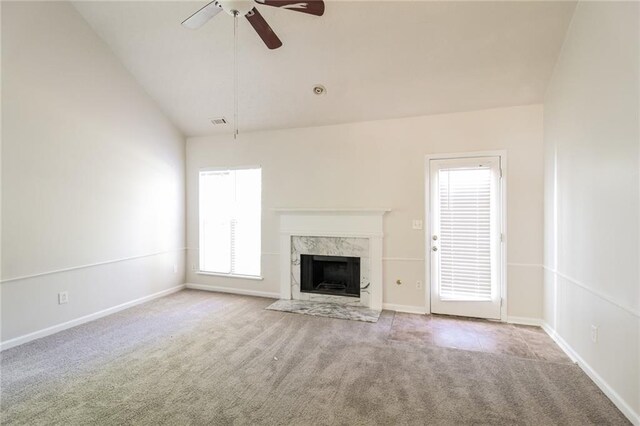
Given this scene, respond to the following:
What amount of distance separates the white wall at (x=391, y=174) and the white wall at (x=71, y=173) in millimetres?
955

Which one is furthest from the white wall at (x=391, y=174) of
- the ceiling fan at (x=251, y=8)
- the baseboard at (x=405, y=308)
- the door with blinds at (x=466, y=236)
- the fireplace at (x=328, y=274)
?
the ceiling fan at (x=251, y=8)

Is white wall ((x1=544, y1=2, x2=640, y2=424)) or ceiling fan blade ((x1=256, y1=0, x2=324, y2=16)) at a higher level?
ceiling fan blade ((x1=256, y1=0, x2=324, y2=16))

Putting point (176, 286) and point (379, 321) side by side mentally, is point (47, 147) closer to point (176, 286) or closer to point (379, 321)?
point (176, 286)

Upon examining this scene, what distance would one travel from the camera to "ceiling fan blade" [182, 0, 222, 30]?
6.87 ft

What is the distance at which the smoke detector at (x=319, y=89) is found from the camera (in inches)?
146

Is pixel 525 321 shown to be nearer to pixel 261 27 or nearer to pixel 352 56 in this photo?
pixel 352 56

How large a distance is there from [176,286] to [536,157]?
5570mm

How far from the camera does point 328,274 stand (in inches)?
177

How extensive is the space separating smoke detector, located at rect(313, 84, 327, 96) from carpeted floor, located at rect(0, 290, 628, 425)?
9.61ft

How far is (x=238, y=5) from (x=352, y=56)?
1.62m

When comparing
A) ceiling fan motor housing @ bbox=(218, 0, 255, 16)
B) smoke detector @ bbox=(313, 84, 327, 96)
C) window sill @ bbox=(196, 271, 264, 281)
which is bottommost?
window sill @ bbox=(196, 271, 264, 281)

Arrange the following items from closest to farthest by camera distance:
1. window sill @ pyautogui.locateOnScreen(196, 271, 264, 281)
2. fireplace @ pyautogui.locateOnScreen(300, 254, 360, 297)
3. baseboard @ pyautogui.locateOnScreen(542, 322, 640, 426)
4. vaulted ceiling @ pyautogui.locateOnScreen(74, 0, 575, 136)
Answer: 1. baseboard @ pyautogui.locateOnScreen(542, 322, 640, 426)
2. vaulted ceiling @ pyautogui.locateOnScreen(74, 0, 575, 136)
3. fireplace @ pyautogui.locateOnScreen(300, 254, 360, 297)
4. window sill @ pyautogui.locateOnScreen(196, 271, 264, 281)

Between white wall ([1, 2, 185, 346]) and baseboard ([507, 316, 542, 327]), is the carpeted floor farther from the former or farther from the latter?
baseboard ([507, 316, 542, 327])

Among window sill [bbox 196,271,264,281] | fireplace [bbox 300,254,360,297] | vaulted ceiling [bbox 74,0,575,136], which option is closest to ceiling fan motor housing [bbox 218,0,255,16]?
vaulted ceiling [bbox 74,0,575,136]
